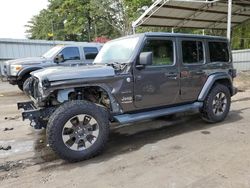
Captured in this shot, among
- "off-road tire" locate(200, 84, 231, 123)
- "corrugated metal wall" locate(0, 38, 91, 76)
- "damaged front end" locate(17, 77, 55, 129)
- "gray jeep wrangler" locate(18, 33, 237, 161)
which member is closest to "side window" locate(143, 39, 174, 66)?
"gray jeep wrangler" locate(18, 33, 237, 161)

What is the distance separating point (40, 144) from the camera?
5.26 meters

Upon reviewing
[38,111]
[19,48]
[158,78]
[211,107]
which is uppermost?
[19,48]

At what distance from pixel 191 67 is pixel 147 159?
235 cm

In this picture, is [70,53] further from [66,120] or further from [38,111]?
[66,120]

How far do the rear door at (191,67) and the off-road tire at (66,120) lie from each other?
6.51 feet

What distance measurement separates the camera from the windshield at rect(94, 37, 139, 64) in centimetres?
507

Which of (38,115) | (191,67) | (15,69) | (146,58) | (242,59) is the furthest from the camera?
(242,59)

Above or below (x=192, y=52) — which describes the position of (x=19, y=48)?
above

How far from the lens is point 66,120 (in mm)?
4207

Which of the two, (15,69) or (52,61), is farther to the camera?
(52,61)

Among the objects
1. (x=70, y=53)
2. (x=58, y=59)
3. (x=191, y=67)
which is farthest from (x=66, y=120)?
(x=70, y=53)

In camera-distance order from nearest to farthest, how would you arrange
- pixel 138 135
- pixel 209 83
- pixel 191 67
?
1. pixel 138 135
2. pixel 191 67
3. pixel 209 83

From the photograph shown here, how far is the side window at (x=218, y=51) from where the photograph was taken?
6.23 metres

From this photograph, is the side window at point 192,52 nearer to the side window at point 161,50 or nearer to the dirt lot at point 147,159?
the side window at point 161,50
